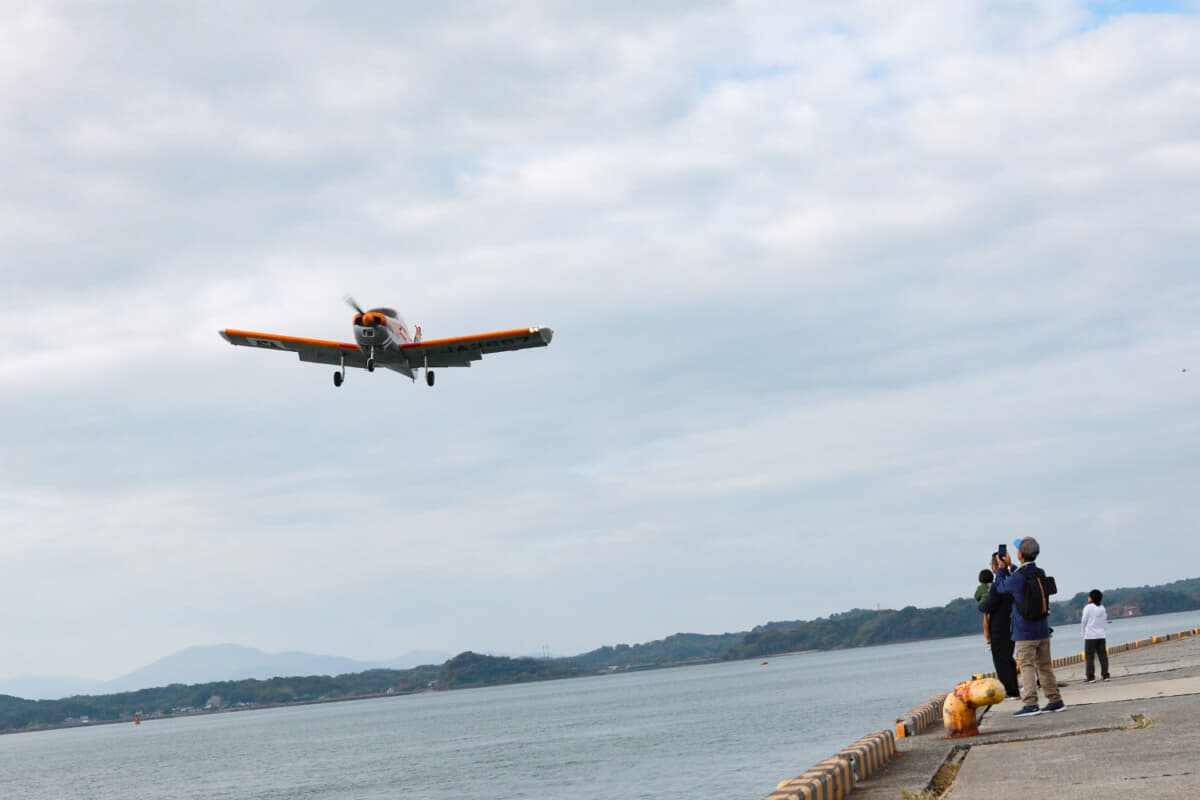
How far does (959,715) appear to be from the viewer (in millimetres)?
15969

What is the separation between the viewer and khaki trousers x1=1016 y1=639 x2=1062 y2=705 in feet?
53.4

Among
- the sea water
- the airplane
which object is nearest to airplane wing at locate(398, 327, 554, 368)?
the airplane

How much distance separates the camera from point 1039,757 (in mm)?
12602

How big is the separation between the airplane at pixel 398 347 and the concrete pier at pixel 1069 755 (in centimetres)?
2633

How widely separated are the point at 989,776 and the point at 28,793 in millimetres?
124616

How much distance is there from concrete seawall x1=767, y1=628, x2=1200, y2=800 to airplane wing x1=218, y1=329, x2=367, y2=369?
28.4 m

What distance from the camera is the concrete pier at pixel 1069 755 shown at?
10.2 metres

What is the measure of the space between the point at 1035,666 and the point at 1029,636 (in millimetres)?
939

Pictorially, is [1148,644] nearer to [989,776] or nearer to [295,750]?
[989,776]

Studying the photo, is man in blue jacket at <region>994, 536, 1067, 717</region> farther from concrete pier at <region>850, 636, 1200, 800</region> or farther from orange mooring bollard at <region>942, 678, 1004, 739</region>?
orange mooring bollard at <region>942, 678, 1004, 739</region>

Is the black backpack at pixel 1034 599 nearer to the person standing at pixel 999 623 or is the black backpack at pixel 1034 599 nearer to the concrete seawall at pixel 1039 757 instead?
the person standing at pixel 999 623

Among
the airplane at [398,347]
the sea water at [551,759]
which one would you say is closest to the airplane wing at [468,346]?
the airplane at [398,347]

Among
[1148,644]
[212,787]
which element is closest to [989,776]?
[1148,644]

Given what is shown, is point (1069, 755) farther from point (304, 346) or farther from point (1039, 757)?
point (304, 346)
